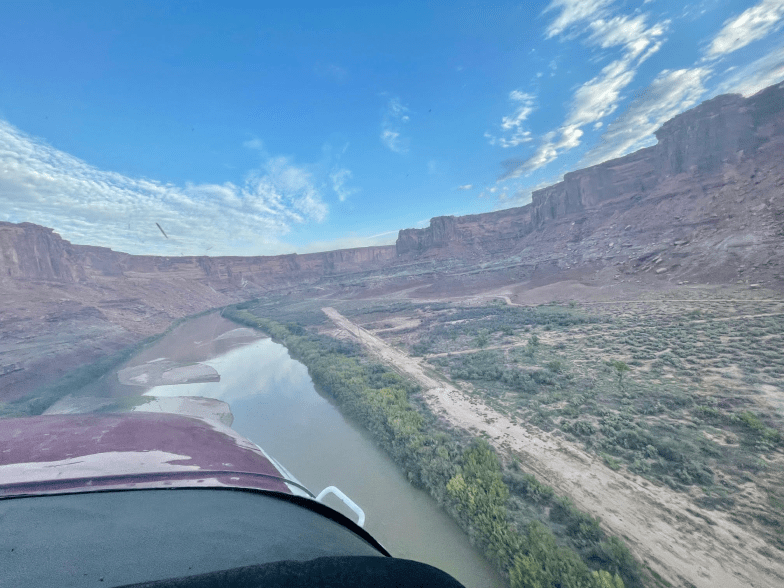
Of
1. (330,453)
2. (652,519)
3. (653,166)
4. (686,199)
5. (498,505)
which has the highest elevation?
(653,166)

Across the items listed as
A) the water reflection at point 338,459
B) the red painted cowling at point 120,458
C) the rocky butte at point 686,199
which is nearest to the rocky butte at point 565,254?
the rocky butte at point 686,199

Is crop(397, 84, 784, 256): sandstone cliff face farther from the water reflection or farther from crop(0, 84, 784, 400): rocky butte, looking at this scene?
the water reflection

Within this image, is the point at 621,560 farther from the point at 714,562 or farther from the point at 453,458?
the point at 453,458

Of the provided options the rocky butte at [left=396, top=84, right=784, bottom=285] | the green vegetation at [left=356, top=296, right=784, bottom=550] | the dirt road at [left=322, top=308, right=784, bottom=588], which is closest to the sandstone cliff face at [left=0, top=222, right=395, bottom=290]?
the green vegetation at [left=356, top=296, right=784, bottom=550]

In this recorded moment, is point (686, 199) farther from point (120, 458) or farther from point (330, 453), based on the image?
point (120, 458)

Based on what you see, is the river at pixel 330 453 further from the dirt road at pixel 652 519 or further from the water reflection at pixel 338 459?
the dirt road at pixel 652 519

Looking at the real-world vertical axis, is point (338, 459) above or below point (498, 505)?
below

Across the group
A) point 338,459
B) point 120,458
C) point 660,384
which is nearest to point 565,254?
point 660,384

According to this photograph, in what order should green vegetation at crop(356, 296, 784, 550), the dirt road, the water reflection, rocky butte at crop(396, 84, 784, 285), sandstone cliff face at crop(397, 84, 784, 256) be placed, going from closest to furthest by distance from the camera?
1. the dirt road
2. the water reflection
3. green vegetation at crop(356, 296, 784, 550)
4. rocky butte at crop(396, 84, 784, 285)
5. sandstone cliff face at crop(397, 84, 784, 256)
